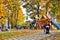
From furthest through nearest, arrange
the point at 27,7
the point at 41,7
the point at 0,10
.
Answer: the point at 27,7, the point at 41,7, the point at 0,10

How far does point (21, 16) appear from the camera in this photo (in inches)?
3580

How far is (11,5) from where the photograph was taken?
6738cm

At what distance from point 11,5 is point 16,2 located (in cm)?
250

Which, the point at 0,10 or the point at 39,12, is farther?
the point at 39,12

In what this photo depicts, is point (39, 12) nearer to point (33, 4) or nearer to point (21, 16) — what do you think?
point (33, 4)

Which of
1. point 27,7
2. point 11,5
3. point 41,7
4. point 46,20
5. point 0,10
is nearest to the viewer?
point 46,20

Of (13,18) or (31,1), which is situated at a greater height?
(31,1)

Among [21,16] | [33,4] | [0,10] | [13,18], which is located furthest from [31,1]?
[0,10]

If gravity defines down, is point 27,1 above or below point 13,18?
above

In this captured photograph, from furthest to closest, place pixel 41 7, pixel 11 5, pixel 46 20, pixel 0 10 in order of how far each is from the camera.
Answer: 1. pixel 41 7
2. pixel 11 5
3. pixel 0 10
4. pixel 46 20

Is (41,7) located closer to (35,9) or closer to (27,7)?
(35,9)

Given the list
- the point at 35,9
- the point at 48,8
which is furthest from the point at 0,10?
the point at 35,9

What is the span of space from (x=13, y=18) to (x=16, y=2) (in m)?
9.75

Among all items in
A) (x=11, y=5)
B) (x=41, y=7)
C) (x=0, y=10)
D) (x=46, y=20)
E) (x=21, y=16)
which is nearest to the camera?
(x=46, y=20)
